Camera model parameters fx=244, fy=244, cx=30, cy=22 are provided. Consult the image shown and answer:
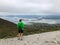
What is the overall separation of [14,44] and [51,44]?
330 centimetres

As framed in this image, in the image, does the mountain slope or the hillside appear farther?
the hillside

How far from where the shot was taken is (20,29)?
934 inches

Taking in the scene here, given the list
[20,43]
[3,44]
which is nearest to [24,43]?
[20,43]

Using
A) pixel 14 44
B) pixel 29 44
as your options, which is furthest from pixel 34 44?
pixel 14 44

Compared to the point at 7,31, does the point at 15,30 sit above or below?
below

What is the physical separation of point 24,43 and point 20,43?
1.28ft

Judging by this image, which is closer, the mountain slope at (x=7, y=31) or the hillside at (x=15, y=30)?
the mountain slope at (x=7, y=31)

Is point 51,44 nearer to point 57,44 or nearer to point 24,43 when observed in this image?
point 57,44

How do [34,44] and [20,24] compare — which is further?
[20,24]

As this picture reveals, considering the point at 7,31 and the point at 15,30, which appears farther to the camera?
the point at 15,30

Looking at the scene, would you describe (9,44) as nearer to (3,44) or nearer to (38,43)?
(3,44)

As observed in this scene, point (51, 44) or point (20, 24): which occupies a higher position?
point (20, 24)

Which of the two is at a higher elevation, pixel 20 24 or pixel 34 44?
pixel 20 24

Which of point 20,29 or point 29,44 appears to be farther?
point 20,29
